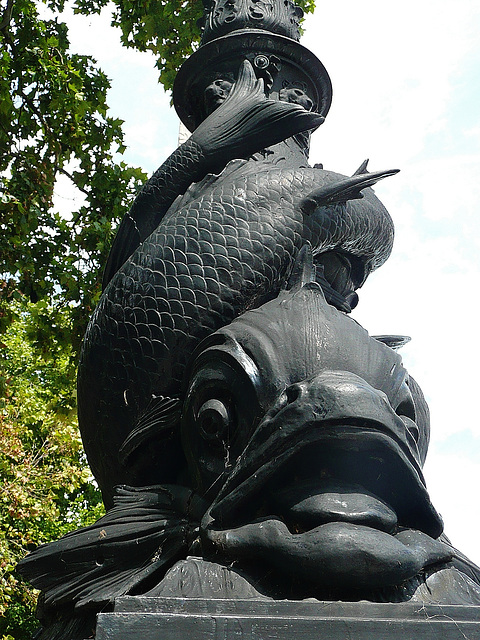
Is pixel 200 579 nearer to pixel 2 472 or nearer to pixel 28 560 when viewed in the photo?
pixel 28 560

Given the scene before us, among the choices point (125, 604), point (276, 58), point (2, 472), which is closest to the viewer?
point (125, 604)

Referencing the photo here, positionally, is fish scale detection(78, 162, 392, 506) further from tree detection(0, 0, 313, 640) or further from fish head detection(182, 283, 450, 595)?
tree detection(0, 0, 313, 640)

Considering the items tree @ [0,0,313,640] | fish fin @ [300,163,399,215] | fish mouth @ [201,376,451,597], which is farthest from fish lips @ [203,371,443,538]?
tree @ [0,0,313,640]

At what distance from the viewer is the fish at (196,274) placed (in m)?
2.35

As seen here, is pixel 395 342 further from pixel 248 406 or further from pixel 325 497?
pixel 325 497

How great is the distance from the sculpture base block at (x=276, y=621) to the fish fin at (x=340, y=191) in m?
1.43

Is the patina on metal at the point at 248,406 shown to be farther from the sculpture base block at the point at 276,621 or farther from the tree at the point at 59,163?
the tree at the point at 59,163

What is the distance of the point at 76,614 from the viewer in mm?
2066

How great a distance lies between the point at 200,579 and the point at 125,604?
0.21 metres

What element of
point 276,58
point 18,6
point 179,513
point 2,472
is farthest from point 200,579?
point 2,472

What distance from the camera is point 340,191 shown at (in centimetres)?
257

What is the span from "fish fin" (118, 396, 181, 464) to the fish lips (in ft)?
1.47

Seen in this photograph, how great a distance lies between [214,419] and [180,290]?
1.89ft

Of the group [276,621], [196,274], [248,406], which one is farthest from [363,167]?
[276,621]
